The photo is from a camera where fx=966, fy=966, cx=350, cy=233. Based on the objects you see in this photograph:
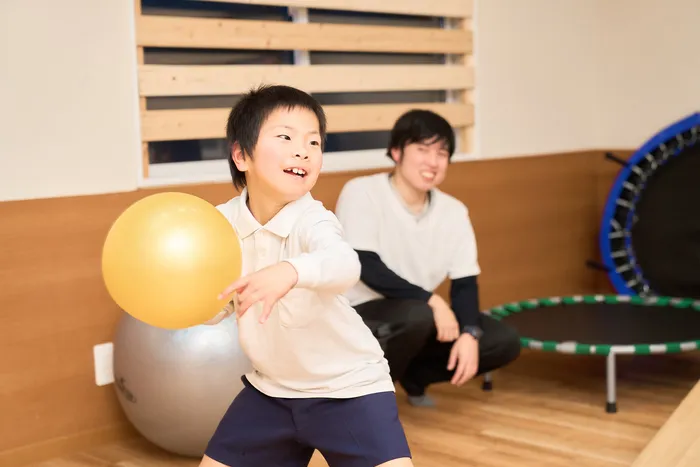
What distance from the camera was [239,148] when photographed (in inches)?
77.9

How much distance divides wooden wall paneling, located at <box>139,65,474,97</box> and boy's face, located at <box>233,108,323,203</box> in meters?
1.45

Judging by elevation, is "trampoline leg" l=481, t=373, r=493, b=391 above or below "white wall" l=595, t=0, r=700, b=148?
below

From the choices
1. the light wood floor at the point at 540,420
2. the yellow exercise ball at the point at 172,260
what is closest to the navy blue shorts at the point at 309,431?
the yellow exercise ball at the point at 172,260

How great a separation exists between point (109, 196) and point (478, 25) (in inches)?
77.1

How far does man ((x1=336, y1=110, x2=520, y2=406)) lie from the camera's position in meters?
3.20

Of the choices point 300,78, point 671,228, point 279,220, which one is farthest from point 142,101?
point 671,228

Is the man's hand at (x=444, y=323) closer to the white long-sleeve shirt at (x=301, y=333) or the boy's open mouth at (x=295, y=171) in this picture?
the white long-sleeve shirt at (x=301, y=333)

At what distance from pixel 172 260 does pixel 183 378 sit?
122cm

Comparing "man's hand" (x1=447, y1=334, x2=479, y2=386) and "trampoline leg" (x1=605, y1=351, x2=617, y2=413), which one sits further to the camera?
"trampoline leg" (x1=605, y1=351, x2=617, y2=413)

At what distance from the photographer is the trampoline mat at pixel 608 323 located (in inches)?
139

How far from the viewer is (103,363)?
125 inches

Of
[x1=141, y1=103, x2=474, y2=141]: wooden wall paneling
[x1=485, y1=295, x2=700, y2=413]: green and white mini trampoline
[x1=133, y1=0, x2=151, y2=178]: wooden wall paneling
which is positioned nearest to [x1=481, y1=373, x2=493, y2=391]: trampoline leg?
[x1=485, y1=295, x2=700, y2=413]: green and white mini trampoline

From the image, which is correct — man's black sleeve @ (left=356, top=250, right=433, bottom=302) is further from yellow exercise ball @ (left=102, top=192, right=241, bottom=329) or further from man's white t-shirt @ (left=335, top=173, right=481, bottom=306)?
yellow exercise ball @ (left=102, top=192, right=241, bottom=329)

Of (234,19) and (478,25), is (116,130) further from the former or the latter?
(478,25)
